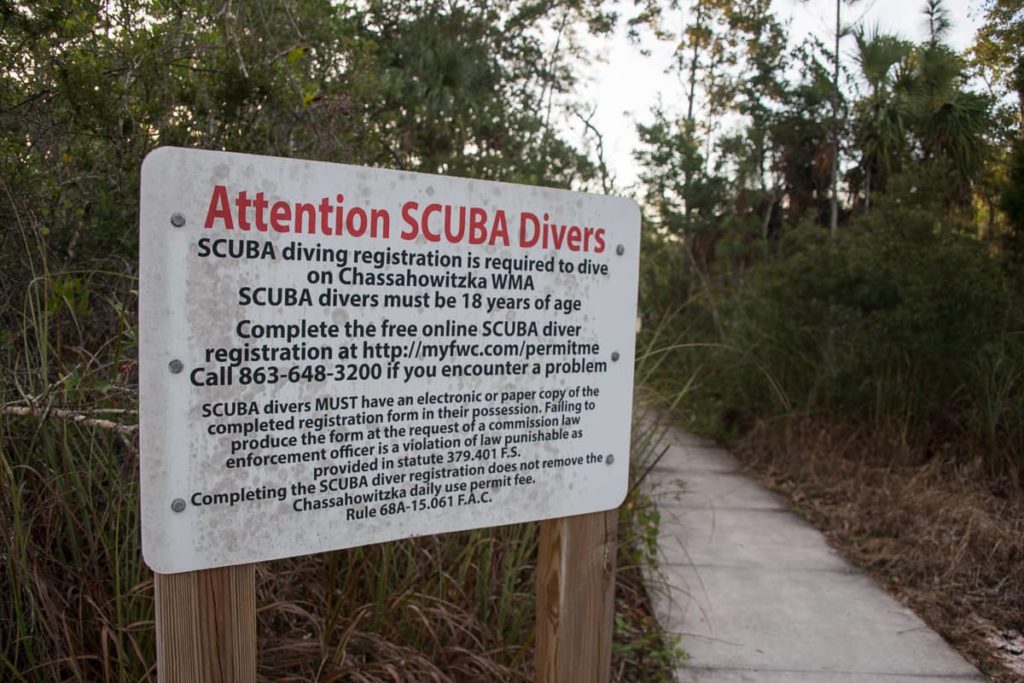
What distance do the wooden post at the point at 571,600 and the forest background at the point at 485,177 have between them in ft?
1.63

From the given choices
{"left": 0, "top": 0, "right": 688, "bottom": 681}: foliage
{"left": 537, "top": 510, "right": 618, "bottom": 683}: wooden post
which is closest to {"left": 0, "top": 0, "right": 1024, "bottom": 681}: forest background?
{"left": 0, "top": 0, "right": 688, "bottom": 681}: foliage

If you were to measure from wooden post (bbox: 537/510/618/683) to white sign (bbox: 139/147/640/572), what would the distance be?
8 centimetres

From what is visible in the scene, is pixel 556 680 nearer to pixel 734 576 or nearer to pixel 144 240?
pixel 144 240

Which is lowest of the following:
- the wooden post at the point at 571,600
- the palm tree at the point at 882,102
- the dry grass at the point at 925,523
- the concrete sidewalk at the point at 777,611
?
the concrete sidewalk at the point at 777,611

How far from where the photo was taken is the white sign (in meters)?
1.56

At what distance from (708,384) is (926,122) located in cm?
385

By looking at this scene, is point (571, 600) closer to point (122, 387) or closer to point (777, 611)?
point (122, 387)

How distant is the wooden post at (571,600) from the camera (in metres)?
2.15

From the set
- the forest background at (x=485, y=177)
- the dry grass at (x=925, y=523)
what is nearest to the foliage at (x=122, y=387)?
the forest background at (x=485, y=177)

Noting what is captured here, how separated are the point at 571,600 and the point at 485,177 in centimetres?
476

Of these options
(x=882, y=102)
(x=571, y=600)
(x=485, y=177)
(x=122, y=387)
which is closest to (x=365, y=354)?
(x=571, y=600)

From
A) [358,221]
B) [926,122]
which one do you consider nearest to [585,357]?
[358,221]

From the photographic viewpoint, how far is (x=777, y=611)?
3.82 m

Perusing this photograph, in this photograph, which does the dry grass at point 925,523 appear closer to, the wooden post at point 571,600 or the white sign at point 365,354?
the wooden post at point 571,600
